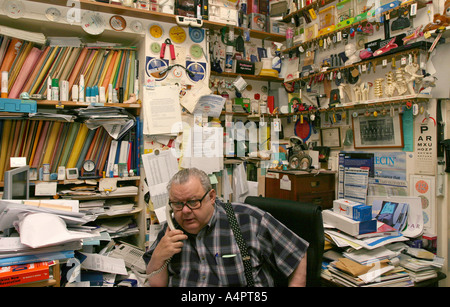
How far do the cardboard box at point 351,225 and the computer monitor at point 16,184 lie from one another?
1.89m

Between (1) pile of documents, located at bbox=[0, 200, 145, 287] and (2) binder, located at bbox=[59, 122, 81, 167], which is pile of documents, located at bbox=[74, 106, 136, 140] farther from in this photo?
(1) pile of documents, located at bbox=[0, 200, 145, 287]

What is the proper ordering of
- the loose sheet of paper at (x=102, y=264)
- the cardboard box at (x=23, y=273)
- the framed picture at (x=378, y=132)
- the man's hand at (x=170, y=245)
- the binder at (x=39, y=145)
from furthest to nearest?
the binder at (x=39, y=145), the framed picture at (x=378, y=132), the loose sheet of paper at (x=102, y=264), the man's hand at (x=170, y=245), the cardboard box at (x=23, y=273)

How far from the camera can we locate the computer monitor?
4.52ft

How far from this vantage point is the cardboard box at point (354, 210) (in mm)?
1805

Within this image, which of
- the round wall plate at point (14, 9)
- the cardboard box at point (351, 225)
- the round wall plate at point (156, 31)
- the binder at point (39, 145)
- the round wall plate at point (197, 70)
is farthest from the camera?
the round wall plate at point (197, 70)

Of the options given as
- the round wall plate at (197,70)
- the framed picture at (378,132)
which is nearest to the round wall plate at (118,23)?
the round wall plate at (197,70)

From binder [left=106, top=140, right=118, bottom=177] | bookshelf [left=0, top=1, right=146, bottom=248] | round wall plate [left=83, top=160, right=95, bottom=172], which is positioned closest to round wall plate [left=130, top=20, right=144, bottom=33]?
bookshelf [left=0, top=1, right=146, bottom=248]

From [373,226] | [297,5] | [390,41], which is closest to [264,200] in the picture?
[373,226]

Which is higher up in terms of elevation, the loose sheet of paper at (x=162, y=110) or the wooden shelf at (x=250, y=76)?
the wooden shelf at (x=250, y=76)

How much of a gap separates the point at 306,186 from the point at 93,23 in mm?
2278

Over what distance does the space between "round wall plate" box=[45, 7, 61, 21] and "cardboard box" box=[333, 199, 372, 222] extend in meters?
2.55

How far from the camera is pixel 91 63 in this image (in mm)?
2523

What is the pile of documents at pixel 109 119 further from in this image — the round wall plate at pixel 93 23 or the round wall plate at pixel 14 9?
the round wall plate at pixel 14 9

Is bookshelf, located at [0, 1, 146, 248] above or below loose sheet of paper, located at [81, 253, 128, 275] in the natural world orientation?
above
